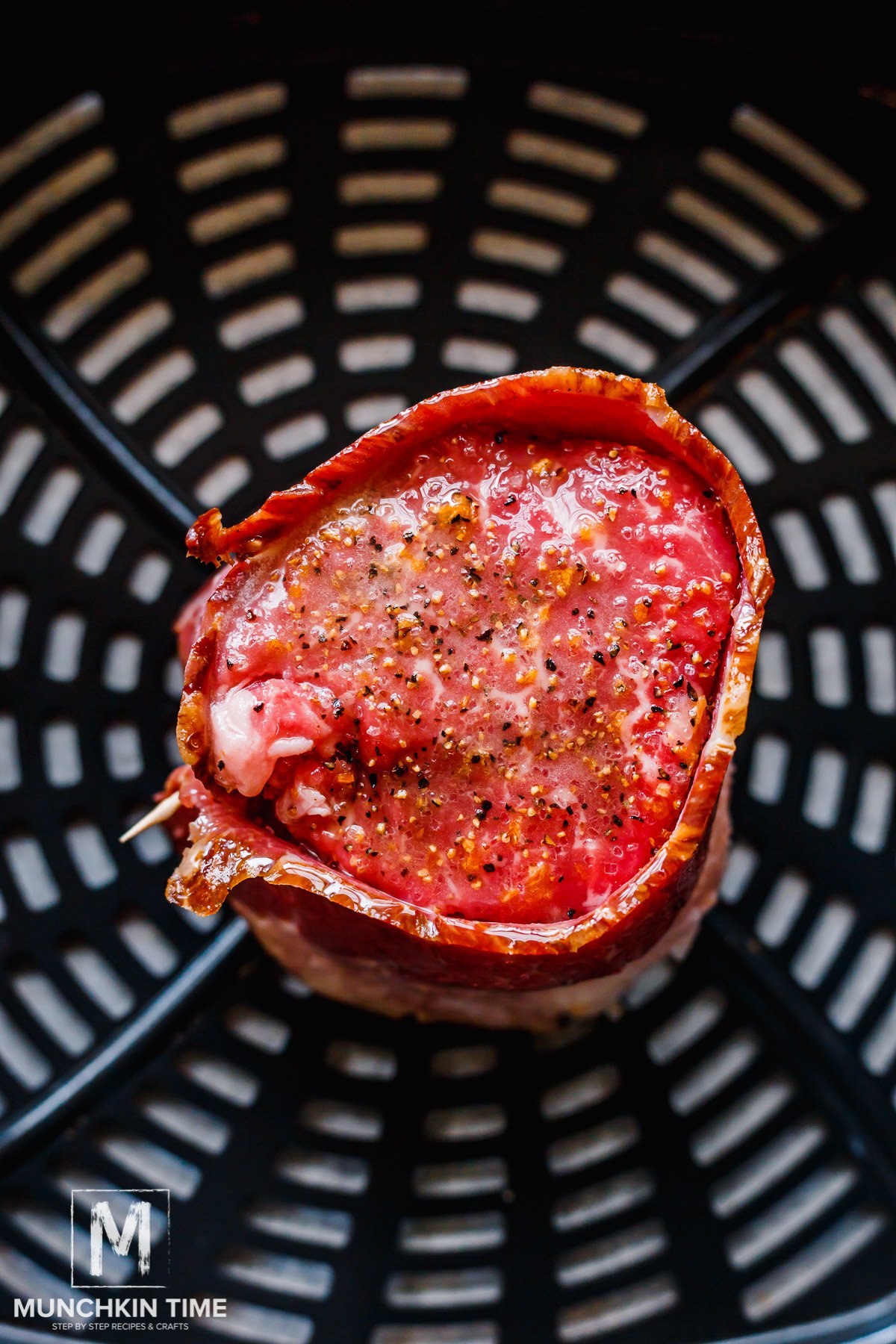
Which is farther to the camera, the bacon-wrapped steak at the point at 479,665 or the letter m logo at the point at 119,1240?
the letter m logo at the point at 119,1240

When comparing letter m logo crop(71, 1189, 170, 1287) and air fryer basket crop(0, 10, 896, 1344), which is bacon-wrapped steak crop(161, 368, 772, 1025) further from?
letter m logo crop(71, 1189, 170, 1287)

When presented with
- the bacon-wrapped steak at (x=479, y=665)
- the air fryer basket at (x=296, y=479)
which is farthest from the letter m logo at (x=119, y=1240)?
the bacon-wrapped steak at (x=479, y=665)

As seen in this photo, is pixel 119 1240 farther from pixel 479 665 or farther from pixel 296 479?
pixel 296 479

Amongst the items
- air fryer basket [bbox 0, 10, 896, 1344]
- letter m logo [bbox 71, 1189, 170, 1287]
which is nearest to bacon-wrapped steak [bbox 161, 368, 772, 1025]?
air fryer basket [bbox 0, 10, 896, 1344]

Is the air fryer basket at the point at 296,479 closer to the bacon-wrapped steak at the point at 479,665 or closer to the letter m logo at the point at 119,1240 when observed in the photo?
the letter m logo at the point at 119,1240

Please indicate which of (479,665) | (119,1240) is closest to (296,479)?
(479,665)
